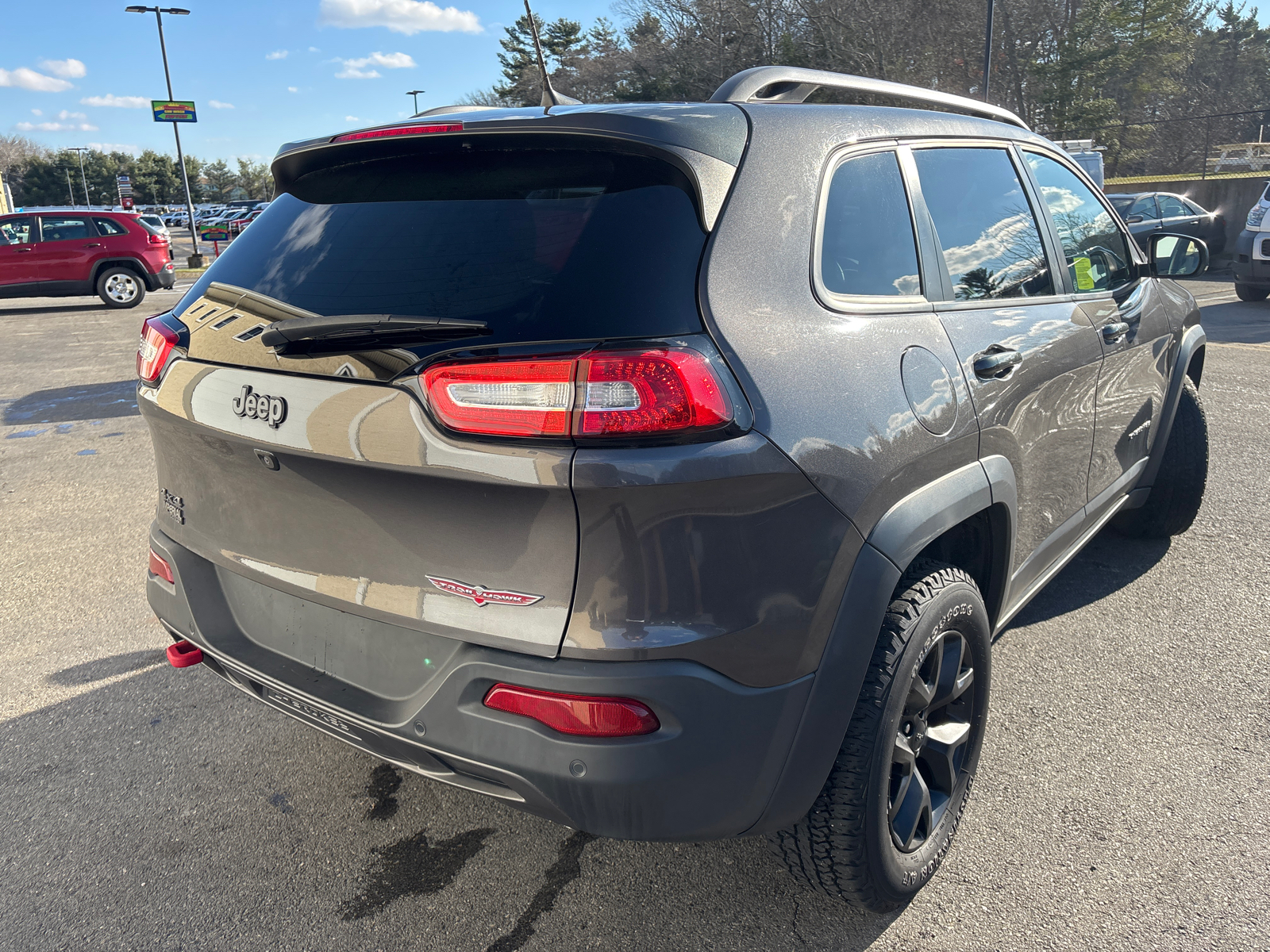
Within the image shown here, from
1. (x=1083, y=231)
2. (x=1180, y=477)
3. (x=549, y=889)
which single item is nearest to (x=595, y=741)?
(x=549, y=889)

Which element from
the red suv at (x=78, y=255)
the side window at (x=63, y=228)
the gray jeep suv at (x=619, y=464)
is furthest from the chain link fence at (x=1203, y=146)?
the gray jeep suv at (x=619, y=464)

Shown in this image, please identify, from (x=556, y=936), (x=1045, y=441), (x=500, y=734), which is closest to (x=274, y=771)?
(x=556, y=936)

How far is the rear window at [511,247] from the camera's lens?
5.44ft

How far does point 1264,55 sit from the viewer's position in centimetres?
5988

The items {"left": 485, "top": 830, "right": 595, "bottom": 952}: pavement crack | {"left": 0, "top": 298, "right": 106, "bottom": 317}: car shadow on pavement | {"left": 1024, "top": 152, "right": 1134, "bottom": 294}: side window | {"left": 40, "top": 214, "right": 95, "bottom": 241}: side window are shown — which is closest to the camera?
{"left": 485, "top": 830, "right": 595, "bottom": 952}: pavement crack

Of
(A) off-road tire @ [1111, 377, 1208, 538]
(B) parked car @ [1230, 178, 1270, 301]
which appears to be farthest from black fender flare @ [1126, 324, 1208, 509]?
(B) parked car @ [1230, 178, 1270, 301]

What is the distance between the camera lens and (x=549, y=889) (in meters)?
2.24

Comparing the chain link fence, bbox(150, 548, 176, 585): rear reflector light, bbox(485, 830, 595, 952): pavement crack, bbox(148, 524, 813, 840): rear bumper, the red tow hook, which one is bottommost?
bbox(485, 830, 595, 952): pavement crack

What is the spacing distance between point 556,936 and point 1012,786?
1352 millimetres

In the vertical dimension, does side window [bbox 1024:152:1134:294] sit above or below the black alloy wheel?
above

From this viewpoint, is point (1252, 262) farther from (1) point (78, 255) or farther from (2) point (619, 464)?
(1) point (78, 255)

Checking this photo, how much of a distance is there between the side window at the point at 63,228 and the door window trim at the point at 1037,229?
17892 millimetres

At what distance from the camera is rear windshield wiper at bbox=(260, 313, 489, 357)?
1675 millimetres

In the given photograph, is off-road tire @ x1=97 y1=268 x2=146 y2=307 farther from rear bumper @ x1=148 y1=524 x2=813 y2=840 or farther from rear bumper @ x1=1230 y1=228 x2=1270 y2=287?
rear bumper @ x1=1230 y1=228 x2=1270 y2=287
